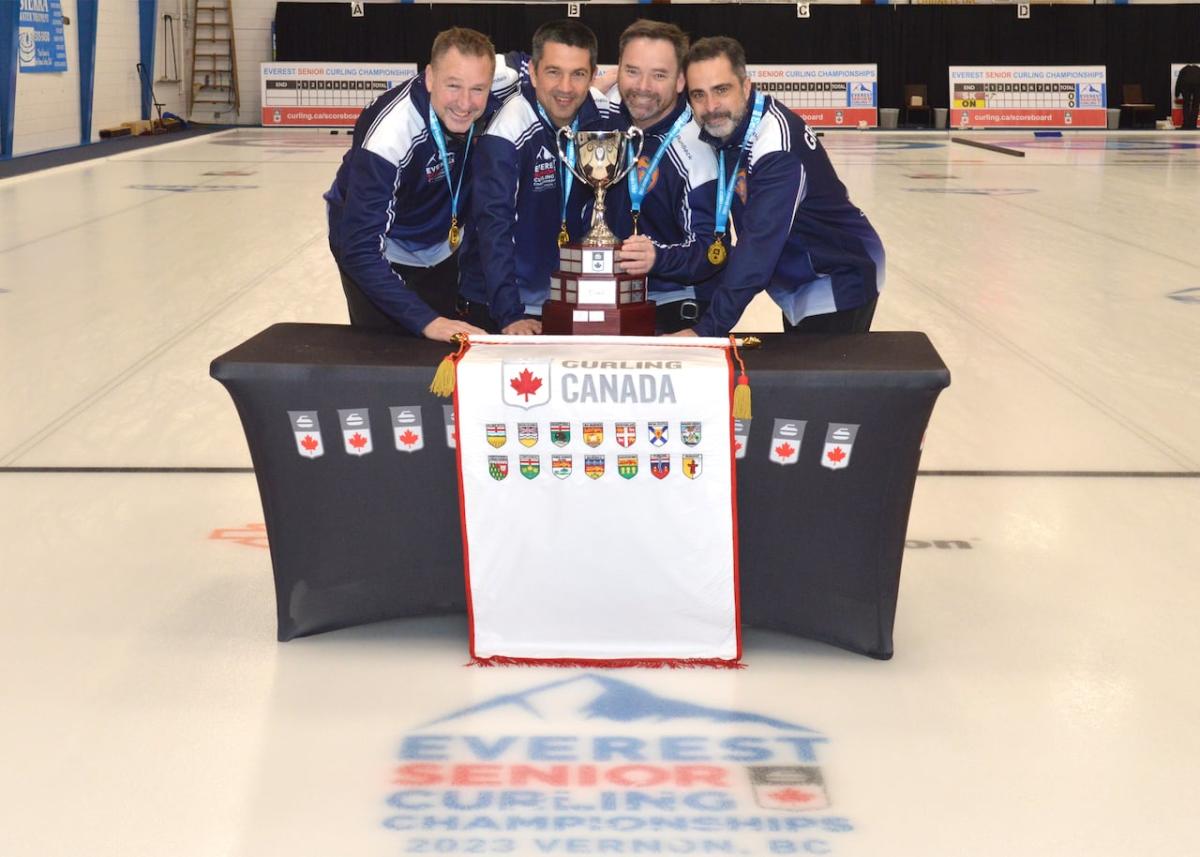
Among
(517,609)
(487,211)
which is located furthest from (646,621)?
(487,211)

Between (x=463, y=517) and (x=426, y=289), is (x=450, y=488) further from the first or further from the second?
(x=426, y=289)

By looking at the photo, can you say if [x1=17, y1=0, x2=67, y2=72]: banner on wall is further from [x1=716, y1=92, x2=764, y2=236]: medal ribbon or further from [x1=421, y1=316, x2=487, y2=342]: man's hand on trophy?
[x1=421, y1=316, x2=487, y2=342]: man's hand on trophy

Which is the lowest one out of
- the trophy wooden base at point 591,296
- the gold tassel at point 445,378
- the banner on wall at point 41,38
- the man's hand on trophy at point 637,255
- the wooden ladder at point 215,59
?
the gold tassel at point 445,378

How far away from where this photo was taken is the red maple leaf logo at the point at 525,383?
283cm

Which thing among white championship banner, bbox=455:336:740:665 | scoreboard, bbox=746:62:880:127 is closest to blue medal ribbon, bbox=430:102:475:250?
white championship banner, bbox=455:336:740:665

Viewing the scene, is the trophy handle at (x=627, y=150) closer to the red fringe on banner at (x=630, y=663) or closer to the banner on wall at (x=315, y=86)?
the red fringe on banner at (x=630, y=663)

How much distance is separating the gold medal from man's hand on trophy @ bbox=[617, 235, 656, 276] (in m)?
0.40

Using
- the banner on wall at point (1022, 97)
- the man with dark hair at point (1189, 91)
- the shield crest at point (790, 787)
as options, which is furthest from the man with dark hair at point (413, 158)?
the man with dark hair at point (1189, 91)

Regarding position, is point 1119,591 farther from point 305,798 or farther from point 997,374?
point 997,374

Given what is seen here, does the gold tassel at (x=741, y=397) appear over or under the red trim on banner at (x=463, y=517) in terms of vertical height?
over

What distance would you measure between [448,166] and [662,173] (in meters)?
0.61

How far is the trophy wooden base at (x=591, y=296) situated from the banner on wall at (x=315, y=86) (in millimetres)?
22047

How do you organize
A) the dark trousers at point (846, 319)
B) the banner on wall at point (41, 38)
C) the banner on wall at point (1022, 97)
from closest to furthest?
the dark trousers at point (846, 319)
the banner on wall at point (41, 38)
the banner on wall at point (1022, 97)

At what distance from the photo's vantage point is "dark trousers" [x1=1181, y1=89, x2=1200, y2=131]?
24250 millimetres
